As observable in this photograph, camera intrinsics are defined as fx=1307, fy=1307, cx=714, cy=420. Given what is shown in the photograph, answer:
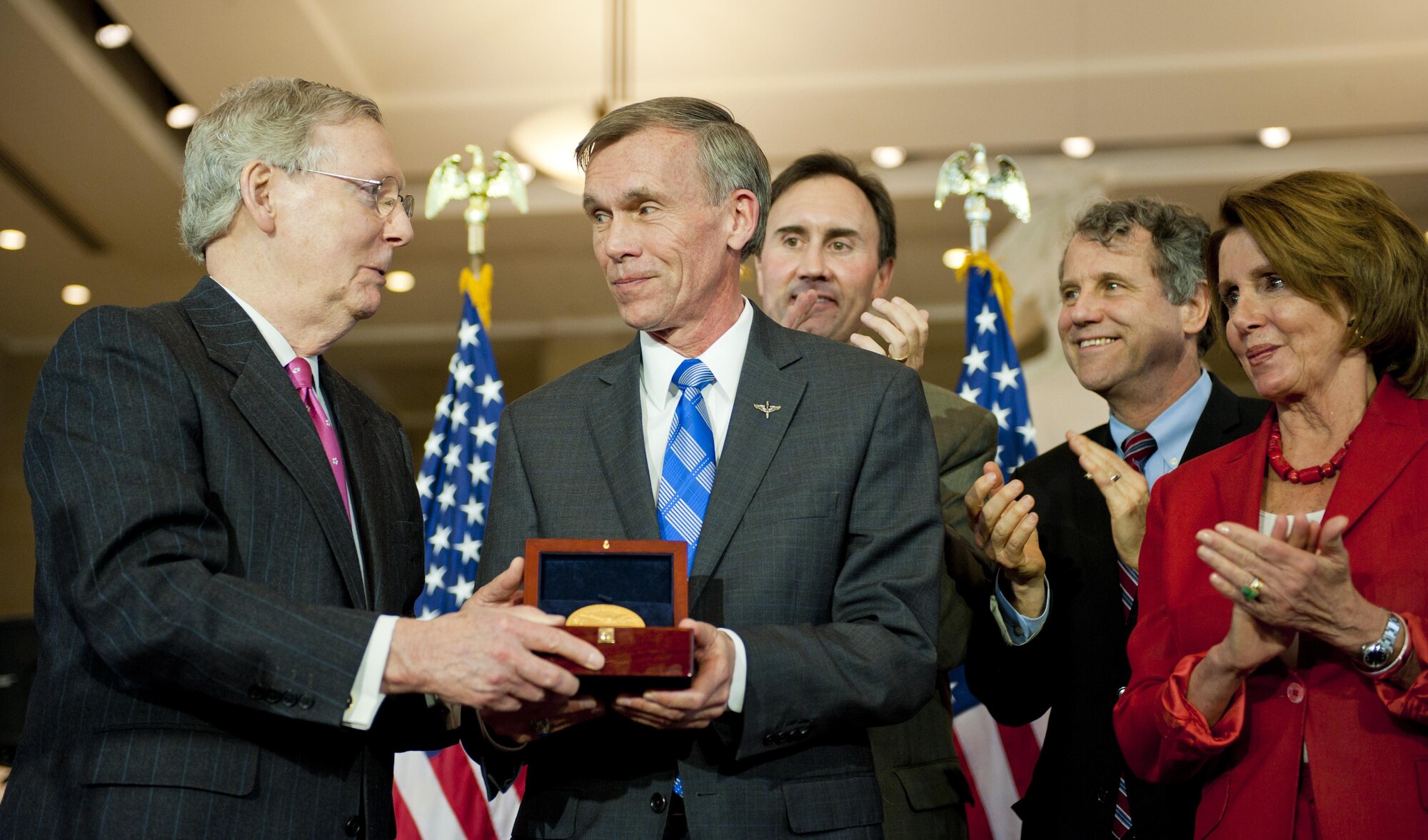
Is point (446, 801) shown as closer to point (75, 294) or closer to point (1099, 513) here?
point (1099, 513)

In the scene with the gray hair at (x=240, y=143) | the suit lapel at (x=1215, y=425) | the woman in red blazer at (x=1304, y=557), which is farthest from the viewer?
the suit lapel at (x=1215, y=425)

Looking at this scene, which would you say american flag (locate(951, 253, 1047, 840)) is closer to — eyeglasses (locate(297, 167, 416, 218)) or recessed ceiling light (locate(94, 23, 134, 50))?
eyeglasses (locate(297, 167, 416, 218))

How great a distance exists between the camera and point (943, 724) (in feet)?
8.91

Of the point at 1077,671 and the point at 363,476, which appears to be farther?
the point at 1077,671

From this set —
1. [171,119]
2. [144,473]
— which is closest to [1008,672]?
[144,473]

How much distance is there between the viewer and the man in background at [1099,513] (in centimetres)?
271

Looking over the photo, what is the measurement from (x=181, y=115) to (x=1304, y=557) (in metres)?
6.67

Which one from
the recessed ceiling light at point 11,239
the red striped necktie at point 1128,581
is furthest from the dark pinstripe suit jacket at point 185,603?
the recessed ceiling light at point 11,239

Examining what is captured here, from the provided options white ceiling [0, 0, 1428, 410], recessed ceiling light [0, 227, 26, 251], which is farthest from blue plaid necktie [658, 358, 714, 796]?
recessed ceiling light [0, 227, 26, 251]

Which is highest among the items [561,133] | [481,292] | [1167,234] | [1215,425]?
[561,133]

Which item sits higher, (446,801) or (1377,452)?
(1377,452)

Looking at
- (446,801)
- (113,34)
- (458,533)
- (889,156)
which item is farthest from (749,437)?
(889,156)

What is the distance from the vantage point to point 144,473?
1.87 m

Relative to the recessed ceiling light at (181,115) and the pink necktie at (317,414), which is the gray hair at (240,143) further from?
the recessed ceiling light at (181,115)
